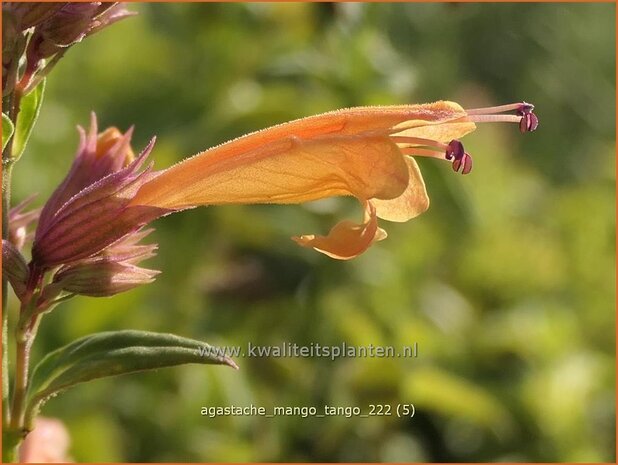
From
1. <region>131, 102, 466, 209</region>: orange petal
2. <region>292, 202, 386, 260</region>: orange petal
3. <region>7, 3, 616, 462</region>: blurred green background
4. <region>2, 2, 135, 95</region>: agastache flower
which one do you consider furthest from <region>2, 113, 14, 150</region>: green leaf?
<region>7, 3, 616, 462</region>: blurred green background

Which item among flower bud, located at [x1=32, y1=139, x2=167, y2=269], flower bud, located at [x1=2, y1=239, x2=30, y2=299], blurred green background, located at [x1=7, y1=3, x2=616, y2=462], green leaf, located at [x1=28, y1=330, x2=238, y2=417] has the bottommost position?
green leaf, located at [x1=28, y1=330, x2=238, y2=417]

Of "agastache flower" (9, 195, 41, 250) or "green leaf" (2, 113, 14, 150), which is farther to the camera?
"agastache flower" (9, 195, 41, 250)

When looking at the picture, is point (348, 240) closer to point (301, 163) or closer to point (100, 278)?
point (301, 163)

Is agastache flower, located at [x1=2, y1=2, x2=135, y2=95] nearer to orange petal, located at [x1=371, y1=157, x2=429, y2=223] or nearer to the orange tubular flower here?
the orange tubular flower

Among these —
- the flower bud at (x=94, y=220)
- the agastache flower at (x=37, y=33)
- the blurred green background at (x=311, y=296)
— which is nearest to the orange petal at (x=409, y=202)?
the flower bud at (x=94, y=220)

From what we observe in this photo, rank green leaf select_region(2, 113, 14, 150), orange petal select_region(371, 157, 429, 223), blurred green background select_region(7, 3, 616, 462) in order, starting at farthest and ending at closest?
1. blurred green background select_region(7, 3, 616, 462)
2. orange petal select_region(371, 157, 429, 223)
3. green leaf select_region(2, 113, 14, 150)

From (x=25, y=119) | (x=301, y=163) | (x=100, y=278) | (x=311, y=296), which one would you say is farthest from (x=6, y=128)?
(x=311, y=296)

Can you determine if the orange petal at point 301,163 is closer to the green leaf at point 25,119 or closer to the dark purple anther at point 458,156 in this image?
the dark purple anther at point 458,156
